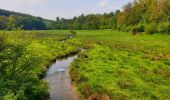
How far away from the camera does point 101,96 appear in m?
37.7

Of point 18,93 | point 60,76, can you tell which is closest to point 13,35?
point 18,93

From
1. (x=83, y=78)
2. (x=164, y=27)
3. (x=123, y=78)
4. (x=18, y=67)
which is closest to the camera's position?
(x=18, y=67)

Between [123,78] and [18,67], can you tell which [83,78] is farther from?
[18,67]

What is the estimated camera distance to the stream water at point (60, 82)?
42125 millimetres

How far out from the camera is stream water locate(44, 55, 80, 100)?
42125mm

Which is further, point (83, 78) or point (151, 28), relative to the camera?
point (151, 28)

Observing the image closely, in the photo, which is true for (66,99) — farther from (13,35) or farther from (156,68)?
(156,68)

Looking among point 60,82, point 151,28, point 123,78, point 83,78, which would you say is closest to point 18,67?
point 83,78

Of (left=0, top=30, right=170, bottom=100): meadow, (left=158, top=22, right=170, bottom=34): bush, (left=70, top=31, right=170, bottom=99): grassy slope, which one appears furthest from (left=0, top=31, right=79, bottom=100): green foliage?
(left=158, top=22, right=170, bottom=34): bush

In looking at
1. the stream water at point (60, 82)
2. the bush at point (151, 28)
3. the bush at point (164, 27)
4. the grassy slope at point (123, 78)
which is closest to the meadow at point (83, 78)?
the grassy slope at point (123, 78)

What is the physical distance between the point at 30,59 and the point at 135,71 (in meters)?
18.3

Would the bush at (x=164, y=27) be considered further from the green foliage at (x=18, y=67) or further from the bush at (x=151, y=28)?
the green foliage at (x=18, y=67)

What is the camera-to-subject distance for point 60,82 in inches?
1965

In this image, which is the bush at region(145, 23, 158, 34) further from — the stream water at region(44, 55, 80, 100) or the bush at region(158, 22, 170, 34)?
the stream water at region(44, 55, 80, 100)
